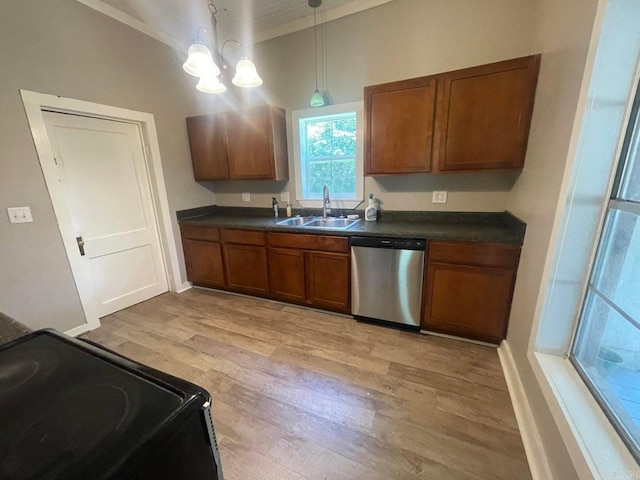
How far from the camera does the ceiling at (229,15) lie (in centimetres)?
235

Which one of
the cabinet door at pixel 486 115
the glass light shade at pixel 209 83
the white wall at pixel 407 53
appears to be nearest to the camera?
the glass light shade at pixel 209 83

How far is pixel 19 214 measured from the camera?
6.48 feet

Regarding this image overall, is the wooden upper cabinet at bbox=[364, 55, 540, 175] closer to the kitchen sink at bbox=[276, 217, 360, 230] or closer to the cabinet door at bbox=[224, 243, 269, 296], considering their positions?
the kitchen sink at bbox=[276, 217, 360, 230]

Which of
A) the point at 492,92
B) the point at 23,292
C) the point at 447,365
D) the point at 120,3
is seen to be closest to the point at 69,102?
the point at 120,3

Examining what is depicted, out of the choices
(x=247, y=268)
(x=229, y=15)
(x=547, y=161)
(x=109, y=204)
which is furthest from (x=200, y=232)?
(x=547, y=161)

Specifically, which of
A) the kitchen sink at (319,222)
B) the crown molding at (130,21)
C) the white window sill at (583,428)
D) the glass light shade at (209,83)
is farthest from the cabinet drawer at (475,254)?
the crown molding at (130,21)

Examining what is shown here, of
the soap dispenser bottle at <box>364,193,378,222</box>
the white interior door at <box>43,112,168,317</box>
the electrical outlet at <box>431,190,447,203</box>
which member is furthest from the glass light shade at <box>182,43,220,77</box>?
the electrical outlet at <box>431,190,447,203</box>

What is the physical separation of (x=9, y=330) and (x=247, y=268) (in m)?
1.95

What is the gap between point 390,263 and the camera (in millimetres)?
2180

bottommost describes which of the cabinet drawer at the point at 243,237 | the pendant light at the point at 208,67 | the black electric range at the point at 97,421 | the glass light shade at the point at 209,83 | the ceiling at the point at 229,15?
the cabinet drawer at the point at 243,237

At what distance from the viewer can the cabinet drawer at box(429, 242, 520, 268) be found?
1.84 metres

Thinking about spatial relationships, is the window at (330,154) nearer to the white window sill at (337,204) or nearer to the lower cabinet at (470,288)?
the white window sill at (337,204)

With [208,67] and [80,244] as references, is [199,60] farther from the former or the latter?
[80,244]

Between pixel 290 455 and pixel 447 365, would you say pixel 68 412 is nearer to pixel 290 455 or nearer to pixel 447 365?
pixel 290 455
